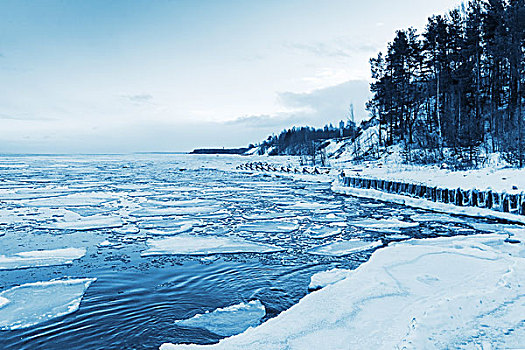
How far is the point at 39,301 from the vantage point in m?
4.70

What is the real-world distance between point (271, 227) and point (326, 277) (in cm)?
410

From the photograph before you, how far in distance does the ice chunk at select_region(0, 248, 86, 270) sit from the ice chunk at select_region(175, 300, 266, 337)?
3.43 metres

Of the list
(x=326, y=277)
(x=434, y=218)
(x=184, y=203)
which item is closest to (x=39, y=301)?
(x=326, y=277)

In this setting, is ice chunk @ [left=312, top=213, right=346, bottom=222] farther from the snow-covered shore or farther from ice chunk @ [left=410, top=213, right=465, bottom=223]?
the snow-covered shore

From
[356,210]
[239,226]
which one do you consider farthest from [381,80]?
[239,226]

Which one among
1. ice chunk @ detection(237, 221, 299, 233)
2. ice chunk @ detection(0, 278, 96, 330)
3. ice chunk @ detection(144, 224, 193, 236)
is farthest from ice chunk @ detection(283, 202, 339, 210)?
ice chunk @ detection(0, 278, 96, 330)

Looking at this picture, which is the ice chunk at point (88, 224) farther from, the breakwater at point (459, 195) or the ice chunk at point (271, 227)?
the breakwater at point (459, 195)

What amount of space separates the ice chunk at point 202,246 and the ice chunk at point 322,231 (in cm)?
141

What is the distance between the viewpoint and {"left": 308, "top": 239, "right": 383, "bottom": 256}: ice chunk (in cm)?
697

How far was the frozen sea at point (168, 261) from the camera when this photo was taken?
161 inches

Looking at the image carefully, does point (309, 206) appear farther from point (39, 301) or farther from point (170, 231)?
point (39, 301)

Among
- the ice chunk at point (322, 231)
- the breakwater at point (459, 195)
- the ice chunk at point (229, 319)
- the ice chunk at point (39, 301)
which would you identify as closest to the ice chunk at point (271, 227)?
the ice chunk at point (322, 231)

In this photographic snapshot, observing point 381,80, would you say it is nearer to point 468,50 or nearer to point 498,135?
point 468,50

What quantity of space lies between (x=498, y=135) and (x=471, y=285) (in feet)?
70.7
